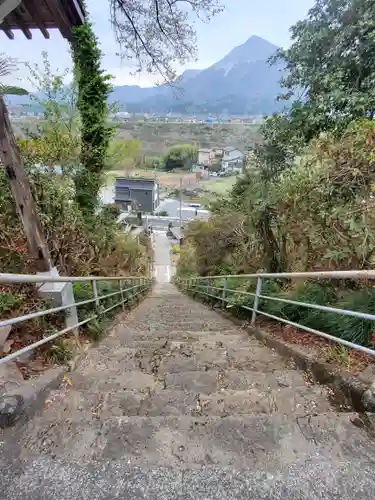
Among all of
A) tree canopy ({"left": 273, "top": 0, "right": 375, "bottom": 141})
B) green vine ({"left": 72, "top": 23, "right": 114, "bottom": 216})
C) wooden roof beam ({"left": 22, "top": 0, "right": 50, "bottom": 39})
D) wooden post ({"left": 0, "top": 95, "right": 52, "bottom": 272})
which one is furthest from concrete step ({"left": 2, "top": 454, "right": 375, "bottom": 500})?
green vine ({"left": 72, "top": 23, "right": 114, "bottom": 216})

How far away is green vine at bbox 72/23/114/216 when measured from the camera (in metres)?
7.51

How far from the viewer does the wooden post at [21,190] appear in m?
2.43

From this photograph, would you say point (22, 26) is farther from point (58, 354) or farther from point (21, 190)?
point (58, 354)

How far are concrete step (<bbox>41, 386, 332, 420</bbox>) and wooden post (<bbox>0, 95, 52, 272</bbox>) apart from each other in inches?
54.5

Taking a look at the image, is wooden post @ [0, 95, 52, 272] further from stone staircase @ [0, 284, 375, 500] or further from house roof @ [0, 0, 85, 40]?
house roof @ [0, 0, 85, 40]

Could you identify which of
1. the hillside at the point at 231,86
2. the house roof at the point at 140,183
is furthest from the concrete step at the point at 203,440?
the hillside at the point at 231,86

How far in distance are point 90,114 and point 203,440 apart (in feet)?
26.3

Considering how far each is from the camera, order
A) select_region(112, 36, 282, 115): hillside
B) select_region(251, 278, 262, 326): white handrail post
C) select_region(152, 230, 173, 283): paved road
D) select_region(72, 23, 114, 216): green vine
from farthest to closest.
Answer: select_region(112, 36, 282, 115): hillside, select_region(152, 230, 173, 283): paved road, select_region(72, 23, 114, 216): green vine, select_region(251, 278, 262, 326): white handrail post

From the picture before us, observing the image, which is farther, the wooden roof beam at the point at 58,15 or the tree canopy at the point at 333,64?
the tree canopy at the point at 333,64

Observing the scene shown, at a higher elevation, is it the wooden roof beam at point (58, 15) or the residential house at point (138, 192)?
the wooden roof beam at point (58, 15)

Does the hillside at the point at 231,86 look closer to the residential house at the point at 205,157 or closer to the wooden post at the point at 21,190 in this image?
the residential house at the point at 205,157

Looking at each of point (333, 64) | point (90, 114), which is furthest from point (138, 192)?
point (333, 64)

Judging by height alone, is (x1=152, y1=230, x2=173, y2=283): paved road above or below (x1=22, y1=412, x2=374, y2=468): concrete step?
below

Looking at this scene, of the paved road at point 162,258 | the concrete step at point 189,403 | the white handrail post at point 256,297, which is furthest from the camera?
the paved road at point 162,258
